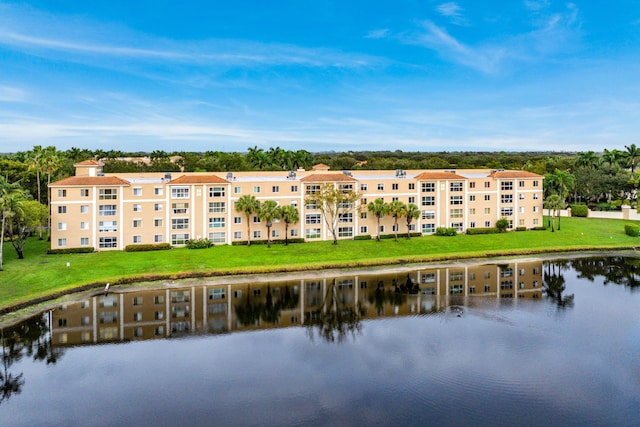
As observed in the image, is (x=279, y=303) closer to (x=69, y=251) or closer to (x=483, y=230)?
(x=69, y=251)

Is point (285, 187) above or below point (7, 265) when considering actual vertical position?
above

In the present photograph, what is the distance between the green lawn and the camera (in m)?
46.5

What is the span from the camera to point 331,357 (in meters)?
29.5

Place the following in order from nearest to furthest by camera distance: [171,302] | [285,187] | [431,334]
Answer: [431,334]
[171,302]
[285,187]

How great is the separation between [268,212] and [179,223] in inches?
500

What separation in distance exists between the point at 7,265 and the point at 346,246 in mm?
40620

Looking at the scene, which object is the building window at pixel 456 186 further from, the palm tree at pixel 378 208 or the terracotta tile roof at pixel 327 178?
the terracotta tile roof at pixel 327 178

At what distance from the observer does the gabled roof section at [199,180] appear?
6425 cm

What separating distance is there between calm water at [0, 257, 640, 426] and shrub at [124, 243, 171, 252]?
16.8 meters

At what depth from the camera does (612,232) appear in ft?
246

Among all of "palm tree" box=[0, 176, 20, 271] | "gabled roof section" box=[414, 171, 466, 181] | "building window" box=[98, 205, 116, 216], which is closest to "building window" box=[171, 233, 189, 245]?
"building window" box=[98, 205, 116, 216]

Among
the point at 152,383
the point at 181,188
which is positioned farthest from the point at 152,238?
the point at 152,383

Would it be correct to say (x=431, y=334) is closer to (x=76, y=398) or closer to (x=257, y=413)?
(x=257, y=413)

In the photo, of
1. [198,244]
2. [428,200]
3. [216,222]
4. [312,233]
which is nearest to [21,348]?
[198,244]
